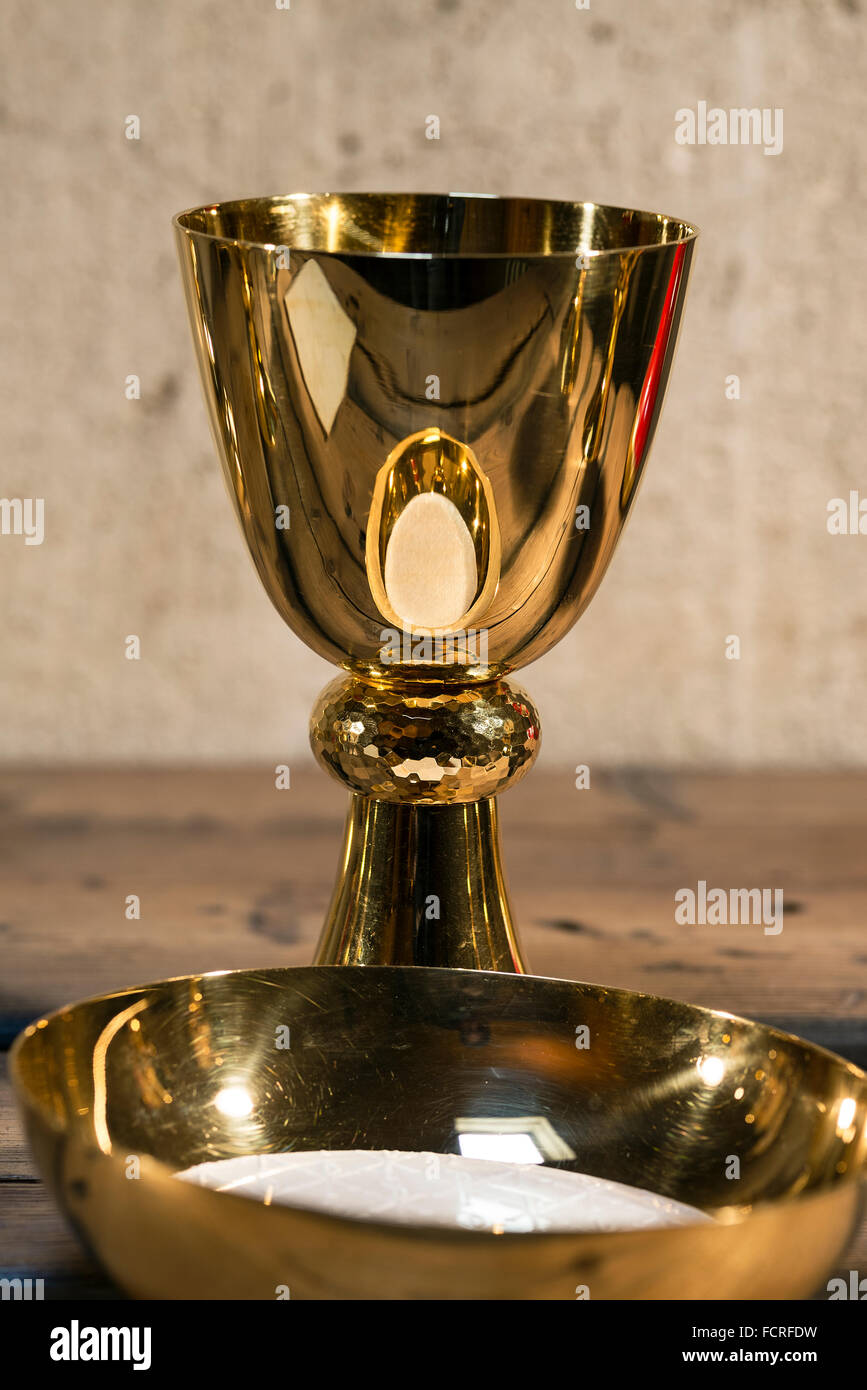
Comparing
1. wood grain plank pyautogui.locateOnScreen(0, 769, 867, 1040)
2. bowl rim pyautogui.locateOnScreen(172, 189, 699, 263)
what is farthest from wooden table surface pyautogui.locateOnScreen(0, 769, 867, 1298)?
bowl rim pyautogui.locateOnScreen(172, 189, 699, 263)

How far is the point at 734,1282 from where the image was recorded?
272 mm

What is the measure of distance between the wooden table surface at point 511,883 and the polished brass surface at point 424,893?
85mm

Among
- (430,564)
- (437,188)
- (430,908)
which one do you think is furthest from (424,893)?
(437,188)

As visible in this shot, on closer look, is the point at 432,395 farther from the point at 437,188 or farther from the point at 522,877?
the point at 437,188

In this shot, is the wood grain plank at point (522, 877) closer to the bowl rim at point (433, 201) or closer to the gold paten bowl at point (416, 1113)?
the gold paten bowl at point (416, 1113)

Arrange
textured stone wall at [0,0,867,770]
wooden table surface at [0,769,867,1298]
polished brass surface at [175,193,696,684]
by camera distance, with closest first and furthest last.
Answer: polished brass surface at [175,193,696,684] → wooden table surface at [0,769,867,1298] → textured stone wall at [0,0,867,770]

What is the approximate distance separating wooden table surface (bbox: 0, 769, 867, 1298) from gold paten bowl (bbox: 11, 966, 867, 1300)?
0.05 m

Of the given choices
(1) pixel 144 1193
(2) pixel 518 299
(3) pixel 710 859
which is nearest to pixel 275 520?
(2) pixel 518 299

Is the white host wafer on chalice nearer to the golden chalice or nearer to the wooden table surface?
the golden chalice

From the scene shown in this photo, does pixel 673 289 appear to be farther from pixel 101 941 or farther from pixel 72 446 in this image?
pixel 72 446

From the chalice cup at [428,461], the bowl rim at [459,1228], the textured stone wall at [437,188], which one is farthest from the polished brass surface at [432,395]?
the textured stone wall at [437,188]

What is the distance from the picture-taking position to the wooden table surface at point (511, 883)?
540 millimetres

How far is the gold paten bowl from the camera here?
0.87 ft
